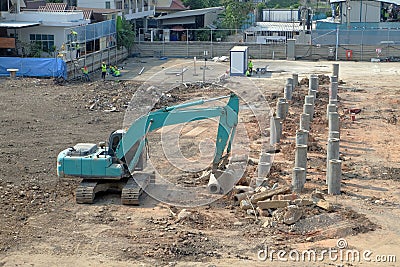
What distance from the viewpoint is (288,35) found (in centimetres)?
6581

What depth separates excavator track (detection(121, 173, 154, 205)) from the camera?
18094 mm

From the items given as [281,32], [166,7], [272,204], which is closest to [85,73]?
[272,204]

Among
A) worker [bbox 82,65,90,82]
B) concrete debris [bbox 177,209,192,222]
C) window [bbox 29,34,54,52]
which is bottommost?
concrete debris [bbox 177,209,192,222]

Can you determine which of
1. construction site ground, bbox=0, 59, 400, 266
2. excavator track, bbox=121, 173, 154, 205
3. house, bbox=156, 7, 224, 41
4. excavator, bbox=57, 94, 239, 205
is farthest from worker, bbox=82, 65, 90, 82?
excavator track, bbox=121, 173, 154, 205

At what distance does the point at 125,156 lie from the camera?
18.7 m

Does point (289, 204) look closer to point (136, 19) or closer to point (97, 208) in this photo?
point (97, 208)

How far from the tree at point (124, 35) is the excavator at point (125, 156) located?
1409 inches

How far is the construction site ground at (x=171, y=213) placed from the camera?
14.8 meters

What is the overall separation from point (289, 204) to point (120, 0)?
47849 mm

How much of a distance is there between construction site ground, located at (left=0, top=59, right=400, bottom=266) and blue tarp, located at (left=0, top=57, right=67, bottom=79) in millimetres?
10033

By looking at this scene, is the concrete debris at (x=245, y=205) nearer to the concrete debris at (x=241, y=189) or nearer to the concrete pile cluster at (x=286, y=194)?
the concrete pile cluster at (x=286, y=194)

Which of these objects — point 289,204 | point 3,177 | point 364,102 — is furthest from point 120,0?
point 289,204

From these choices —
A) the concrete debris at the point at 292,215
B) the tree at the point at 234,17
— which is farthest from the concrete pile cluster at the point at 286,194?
the tree at the point at 234,17

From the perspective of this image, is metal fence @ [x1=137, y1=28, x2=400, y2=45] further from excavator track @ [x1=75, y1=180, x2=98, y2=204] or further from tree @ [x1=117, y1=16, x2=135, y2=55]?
excavator track @ [x1=75, y1=180, x2=98, y2=204]
